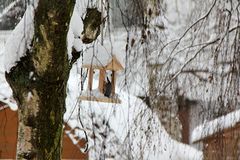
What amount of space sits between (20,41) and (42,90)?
1.01 ft

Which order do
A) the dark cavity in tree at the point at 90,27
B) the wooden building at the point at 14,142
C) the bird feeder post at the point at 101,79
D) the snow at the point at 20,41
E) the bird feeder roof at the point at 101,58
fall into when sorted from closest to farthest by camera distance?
the snow at the point at 20,41, the dark cavity in tree at the point at 90,27, the bird feeder roof at the point at 101,58, the bird feeder post at the point at 101,79, the wooden building at the point at 14,142

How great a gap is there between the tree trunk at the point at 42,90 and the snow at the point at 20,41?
3cm

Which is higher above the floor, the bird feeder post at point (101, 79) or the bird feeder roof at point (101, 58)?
the bird feeder roof at point (101, 58)

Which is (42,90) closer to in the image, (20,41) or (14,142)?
(20,41)

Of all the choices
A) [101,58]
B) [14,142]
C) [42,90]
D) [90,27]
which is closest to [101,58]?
[101,58]

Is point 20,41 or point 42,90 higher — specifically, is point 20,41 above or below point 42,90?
above

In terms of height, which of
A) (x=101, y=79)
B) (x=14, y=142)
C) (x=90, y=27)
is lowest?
(x=14, y=142)

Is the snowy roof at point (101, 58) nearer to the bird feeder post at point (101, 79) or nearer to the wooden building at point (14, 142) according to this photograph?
the bird feeder post at point (101, 79)

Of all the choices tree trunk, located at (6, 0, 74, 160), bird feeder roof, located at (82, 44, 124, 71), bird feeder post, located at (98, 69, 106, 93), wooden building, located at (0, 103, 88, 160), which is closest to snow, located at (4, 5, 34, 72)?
tree trunk, located at (6, 0, 74, 160)

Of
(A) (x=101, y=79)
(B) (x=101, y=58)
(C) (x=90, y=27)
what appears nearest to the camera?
(C) (x=90, y=27)

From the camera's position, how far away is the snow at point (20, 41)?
2.78 metres

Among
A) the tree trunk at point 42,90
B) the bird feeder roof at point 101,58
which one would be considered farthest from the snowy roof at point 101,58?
the tree trunk at point 42,90

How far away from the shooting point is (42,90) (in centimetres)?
285

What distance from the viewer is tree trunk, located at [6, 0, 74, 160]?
2.79m
